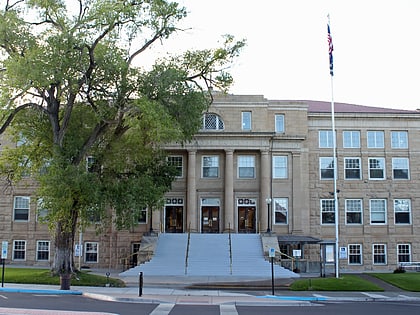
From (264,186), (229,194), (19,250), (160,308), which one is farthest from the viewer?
(19,250)

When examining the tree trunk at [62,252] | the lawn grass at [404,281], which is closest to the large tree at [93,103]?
the tree trunk at [62,252]

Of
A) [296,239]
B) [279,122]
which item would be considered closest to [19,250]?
[296,239]

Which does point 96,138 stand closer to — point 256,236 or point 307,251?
point 256,236

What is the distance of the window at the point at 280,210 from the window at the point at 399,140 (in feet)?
31.2

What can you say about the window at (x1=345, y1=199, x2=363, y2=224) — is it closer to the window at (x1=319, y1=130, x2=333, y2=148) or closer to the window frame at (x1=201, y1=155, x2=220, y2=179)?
the window at (x1=319, y1=130, x2=333, y2=148)

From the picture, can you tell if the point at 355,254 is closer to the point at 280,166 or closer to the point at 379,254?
the point at 379,254

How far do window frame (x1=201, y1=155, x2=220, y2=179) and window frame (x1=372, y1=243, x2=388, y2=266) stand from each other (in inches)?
500

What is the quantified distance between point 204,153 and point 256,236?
7279 mm

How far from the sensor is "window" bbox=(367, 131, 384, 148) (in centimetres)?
4034

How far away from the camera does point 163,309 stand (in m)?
18.3

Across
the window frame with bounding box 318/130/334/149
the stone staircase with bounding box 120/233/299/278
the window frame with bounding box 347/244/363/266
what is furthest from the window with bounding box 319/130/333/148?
the stone staircase with bounding box 120/233/299/278

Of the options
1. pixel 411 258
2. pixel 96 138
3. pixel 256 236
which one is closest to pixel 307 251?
pixel 256 236

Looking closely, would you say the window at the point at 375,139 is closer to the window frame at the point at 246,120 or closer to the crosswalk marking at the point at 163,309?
the window frame at the point at 246,120

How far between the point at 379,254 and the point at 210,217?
41.3ft
